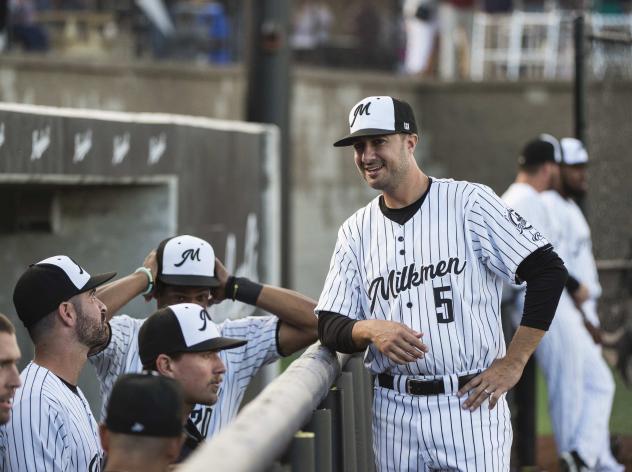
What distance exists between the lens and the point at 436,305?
14.3ft

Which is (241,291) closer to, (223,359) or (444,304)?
(223,359)

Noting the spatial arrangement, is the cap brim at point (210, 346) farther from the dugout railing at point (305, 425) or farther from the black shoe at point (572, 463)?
the black shoe at point (572, 463)

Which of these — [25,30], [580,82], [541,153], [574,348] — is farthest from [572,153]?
[25,30]

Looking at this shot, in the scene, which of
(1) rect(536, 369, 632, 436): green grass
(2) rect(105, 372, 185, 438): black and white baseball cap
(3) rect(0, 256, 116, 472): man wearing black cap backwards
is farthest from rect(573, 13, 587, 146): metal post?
(2) rect(105, 372, 185, 438): black and white baseball cap

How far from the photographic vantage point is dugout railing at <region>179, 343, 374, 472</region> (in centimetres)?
248

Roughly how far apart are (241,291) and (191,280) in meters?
0.41

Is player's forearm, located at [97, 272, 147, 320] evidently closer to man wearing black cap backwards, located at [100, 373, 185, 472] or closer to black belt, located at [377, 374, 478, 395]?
black belt, located at [377, 374, 478, 395]

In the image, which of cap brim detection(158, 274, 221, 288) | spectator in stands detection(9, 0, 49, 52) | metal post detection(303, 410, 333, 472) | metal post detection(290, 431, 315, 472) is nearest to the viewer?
metal post detection(290, 431, 315, 472)

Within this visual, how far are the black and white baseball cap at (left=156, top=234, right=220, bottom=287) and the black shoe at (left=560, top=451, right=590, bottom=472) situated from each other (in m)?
3.03

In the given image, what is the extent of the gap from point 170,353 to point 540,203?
4080 millimetres

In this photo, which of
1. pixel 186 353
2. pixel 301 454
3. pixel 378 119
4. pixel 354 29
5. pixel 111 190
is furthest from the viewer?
pixel 354 29

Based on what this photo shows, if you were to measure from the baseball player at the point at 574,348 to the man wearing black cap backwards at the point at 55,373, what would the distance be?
3.81m

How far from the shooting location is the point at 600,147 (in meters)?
10.2

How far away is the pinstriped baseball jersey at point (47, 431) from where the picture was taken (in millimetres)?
3716
